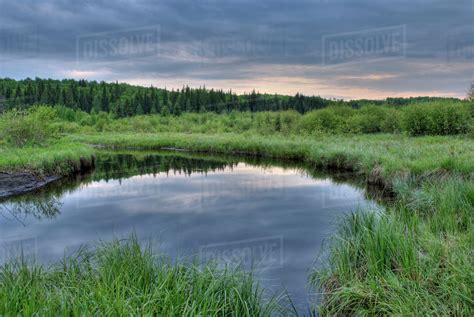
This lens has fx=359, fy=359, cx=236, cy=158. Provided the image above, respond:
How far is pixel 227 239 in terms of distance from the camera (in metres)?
8.95

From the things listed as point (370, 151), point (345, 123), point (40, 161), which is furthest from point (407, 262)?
point (345, 123)

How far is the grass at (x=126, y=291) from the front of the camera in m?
3.51

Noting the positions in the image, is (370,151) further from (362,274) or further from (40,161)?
(40,161)

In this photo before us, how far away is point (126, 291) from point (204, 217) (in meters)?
7.01

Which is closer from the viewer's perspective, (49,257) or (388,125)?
(49,257)

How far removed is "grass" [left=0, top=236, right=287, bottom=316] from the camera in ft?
11.5

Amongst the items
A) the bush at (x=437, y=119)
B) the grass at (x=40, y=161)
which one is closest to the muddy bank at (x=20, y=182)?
the grass at (x=40, y=161)

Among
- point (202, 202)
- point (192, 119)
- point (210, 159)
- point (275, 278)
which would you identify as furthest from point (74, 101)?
point (275, 278)

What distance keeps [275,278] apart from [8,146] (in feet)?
60.9

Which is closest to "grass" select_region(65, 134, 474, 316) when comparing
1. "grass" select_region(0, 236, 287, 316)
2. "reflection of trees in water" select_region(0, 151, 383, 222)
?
"grass" select_region(0, 236, 287, 316)

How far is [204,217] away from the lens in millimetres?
11250

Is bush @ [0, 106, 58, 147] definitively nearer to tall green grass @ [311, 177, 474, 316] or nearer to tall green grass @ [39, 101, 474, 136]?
tall green grass @ [39, 101, 474, 136]

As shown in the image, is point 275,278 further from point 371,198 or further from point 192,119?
point 192,119

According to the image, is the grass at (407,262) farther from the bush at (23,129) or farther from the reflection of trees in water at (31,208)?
the bush at (23,129)
